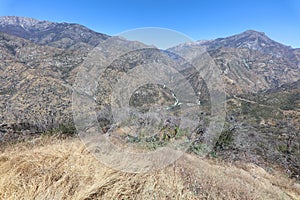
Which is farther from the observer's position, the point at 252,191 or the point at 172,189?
the point at 252,191

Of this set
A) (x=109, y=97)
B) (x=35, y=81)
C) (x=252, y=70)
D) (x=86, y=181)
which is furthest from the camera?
(x=252, y=70)

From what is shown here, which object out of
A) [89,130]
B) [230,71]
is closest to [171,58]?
[89,130]

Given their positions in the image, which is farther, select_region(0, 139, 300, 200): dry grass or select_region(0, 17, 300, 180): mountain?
select_region(0, 17, 300, 180): mountain

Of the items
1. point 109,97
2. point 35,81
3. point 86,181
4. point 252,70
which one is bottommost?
point 35,81

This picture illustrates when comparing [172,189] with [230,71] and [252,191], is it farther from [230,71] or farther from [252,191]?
[230,71]

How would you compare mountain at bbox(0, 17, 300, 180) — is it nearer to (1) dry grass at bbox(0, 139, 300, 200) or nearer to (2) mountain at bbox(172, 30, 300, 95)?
(2) mountain at bbox(172, 30, 300, 95)

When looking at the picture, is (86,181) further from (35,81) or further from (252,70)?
(252,70)

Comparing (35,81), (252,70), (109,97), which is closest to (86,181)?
(109,97)

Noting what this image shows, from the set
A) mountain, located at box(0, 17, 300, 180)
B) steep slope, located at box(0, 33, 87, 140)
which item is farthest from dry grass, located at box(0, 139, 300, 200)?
steep slope, located at box(0, 33, 87, 140)

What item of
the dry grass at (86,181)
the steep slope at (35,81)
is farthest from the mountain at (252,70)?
the dry grass at (86,181)
